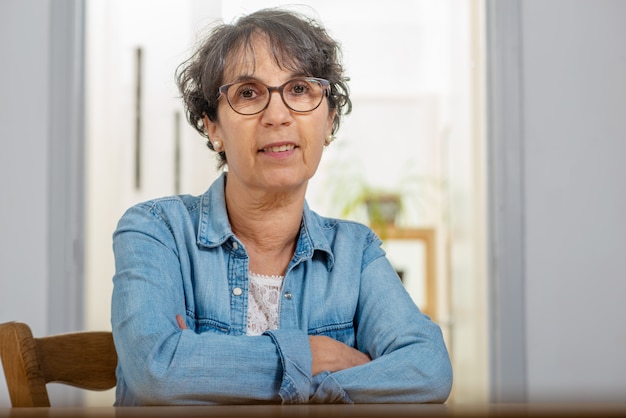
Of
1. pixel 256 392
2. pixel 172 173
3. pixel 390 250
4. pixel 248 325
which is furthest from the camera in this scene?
pixel 390 250

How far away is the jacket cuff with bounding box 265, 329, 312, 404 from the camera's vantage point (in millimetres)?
1044

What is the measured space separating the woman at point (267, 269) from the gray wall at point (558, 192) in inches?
53.2

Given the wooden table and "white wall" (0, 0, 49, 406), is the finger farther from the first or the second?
"white wall" (0, 0, 49, 406)

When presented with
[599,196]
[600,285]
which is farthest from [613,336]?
[599,196]

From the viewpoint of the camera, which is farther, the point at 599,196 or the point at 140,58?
the point at 140,58

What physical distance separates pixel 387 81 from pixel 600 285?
417 centimetres

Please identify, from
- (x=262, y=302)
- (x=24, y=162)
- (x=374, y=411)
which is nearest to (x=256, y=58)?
(x=262, y=302)

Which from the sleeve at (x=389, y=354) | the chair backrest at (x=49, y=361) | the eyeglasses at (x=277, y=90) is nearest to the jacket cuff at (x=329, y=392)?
the sleeve at (x=389, y=354)

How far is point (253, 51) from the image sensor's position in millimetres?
1299

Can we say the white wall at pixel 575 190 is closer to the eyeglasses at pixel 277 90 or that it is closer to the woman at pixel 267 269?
the woman at pixel 267 269

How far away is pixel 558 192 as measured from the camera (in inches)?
103

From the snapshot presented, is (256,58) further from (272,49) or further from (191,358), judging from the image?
(191,358)

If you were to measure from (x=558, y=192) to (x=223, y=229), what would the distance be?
1.67 meters

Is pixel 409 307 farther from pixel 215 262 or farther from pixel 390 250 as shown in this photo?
pixel 390 250
